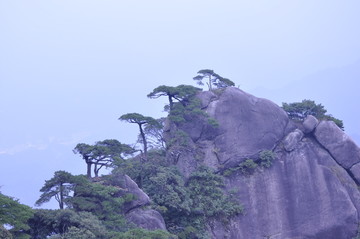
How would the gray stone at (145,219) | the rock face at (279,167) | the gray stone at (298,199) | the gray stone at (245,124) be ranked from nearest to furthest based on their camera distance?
the gray stone at (145,219), the gray stone at (298,199), the rock face at (279,167), the gray stone at (245,124)

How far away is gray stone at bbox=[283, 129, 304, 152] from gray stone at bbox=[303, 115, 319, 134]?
1.32ft

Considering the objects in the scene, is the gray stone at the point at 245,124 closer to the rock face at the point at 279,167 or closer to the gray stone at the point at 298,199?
the rock face at the point at 279,167

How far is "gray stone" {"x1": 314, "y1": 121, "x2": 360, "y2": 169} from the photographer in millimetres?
28469

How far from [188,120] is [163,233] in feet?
35.1

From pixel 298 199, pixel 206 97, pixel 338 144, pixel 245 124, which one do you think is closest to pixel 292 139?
pixel 338 144

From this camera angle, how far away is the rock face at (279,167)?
1067 inches

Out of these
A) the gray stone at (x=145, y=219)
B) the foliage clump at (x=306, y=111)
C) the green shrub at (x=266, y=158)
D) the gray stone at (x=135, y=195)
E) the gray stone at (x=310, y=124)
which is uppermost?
the foliage clump at (x=306, y=111)

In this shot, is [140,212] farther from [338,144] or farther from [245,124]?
[338,144]

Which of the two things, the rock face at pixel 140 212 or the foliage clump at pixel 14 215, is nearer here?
the foliage clump at pixel 14 215

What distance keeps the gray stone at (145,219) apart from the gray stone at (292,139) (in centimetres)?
955

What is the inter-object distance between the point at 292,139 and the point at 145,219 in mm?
10817

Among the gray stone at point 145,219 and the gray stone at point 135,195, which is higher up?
the gray stone at point 135,195

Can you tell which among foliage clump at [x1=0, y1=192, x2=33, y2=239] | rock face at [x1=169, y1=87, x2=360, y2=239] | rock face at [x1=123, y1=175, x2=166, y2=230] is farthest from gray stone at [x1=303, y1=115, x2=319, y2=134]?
foliage clump at [x1=0, y1=192, x2=33, y2=239]

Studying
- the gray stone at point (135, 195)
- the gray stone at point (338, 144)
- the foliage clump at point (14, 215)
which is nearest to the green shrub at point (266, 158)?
the gray stone at point (338, 144)
